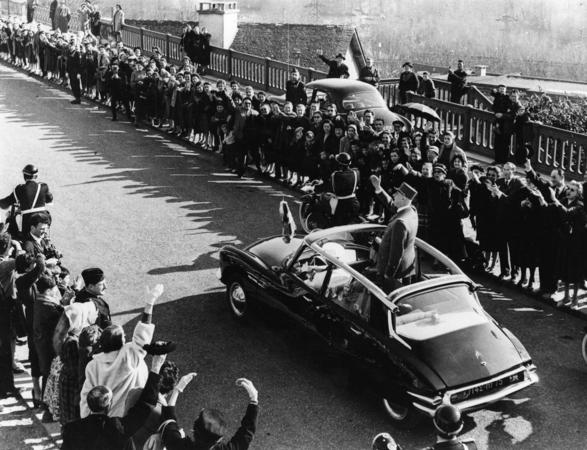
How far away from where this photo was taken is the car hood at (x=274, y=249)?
1121 cm

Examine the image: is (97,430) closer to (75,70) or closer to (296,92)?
(296,92)

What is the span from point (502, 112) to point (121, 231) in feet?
30.3

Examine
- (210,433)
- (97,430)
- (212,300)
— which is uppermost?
(210,433)

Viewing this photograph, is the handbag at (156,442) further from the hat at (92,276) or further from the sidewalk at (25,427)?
the hat at (92,276)

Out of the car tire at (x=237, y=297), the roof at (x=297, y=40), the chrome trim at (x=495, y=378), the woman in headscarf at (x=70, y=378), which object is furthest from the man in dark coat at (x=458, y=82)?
the woman in headscarf at (x=70, y=378)

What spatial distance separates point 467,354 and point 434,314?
24.5 inches

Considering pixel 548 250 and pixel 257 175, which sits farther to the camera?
pixel 257 175

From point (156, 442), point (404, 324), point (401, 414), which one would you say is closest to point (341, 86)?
point (404, 324)

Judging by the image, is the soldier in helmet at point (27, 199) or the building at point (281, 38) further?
the building at point (281, 38)

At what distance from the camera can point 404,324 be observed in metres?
9.22

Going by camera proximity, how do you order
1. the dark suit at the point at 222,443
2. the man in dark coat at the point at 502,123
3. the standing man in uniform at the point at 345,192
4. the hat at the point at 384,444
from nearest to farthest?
the hat at the point at 384,444 < the dark suit at the point at 222,443 < the standing man in uniform at the point at 345,192 < the man in dark coat at the point at 502,123

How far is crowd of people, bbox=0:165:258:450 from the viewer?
664 centimetres

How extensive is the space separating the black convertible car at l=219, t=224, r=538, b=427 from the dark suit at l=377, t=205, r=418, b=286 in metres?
0.21

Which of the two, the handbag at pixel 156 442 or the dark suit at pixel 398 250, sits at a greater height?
the dark suit at pixel 398 250
